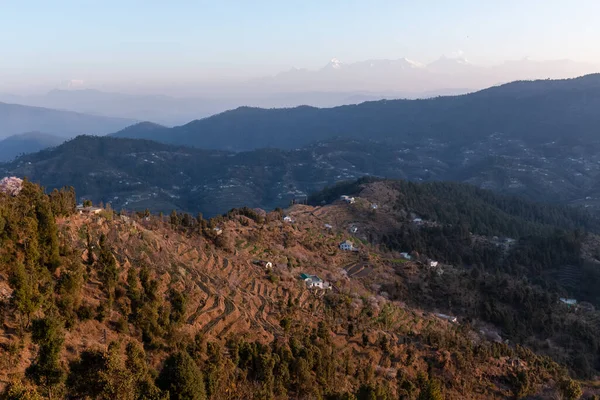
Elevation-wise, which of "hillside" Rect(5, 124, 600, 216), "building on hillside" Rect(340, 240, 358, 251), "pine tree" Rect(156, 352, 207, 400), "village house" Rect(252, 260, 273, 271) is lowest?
"hillside" Rect(5, 124, 600, 216)

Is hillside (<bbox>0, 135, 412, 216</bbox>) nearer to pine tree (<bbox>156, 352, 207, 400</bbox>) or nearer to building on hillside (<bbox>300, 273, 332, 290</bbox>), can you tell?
building on hillside (<bbox>300, 273, 332, 290</bbox>)

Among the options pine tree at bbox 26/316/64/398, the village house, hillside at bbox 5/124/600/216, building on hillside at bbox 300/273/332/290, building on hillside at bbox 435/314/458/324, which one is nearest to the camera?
pine tree at bbox 26/316/64/398

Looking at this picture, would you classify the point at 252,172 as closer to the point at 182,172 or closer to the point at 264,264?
the point at 182,172

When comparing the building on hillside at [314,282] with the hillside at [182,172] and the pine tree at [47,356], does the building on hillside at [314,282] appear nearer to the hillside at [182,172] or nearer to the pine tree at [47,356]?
the pine tree at [47,356]

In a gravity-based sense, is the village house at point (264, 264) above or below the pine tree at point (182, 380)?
below

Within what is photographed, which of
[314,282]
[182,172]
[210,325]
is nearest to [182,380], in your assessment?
[210,325]

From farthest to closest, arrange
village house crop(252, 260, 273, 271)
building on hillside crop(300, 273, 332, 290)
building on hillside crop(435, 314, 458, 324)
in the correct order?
building on hillside crop(435, 314, 458, 324)
village house crop(252, 260, 273, 271)
building on hillside crop(300, 273, 332, 290)

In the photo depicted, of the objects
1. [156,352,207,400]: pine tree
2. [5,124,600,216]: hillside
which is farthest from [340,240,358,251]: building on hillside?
[5,124,600,216]: hillside

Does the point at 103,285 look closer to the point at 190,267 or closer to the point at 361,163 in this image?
the point at 190,267

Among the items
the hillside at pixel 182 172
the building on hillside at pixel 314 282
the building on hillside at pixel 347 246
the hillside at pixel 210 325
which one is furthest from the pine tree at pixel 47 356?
the hillside at pixel 182 172
